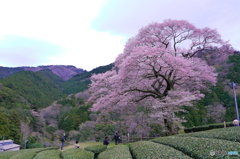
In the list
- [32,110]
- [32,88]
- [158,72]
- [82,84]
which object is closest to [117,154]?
[158,72]

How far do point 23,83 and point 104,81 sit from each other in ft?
115

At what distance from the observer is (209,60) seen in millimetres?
34656

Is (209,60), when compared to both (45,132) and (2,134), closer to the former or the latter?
(45,132)

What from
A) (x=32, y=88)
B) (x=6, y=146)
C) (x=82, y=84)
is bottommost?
(x=6, y=146)

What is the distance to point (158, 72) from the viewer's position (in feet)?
36.8

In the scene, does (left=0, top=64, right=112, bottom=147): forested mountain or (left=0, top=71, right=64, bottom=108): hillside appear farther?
(left=0, top=71, right=64, bottom=108): hillside

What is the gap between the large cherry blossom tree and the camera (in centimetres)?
1051

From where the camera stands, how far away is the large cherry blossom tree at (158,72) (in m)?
10.5

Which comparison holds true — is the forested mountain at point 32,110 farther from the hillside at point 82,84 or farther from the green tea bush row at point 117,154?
the green tea bush row at point 117,154

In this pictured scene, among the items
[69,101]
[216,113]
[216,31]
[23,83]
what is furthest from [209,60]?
[23,83]

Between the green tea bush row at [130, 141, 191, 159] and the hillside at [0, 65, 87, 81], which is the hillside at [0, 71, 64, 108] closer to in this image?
the green tea bush row at [130, 141, 191, 159]

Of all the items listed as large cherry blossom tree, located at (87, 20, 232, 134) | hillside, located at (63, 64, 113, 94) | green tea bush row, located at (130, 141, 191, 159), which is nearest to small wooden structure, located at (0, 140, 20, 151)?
large cherry blossom tree, located at (87, 20, 232, 134)

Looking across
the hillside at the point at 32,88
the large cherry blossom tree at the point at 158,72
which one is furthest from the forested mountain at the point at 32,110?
the large cherry blossom tree at the point at 158,72

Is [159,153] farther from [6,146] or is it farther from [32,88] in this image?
[32,88]
